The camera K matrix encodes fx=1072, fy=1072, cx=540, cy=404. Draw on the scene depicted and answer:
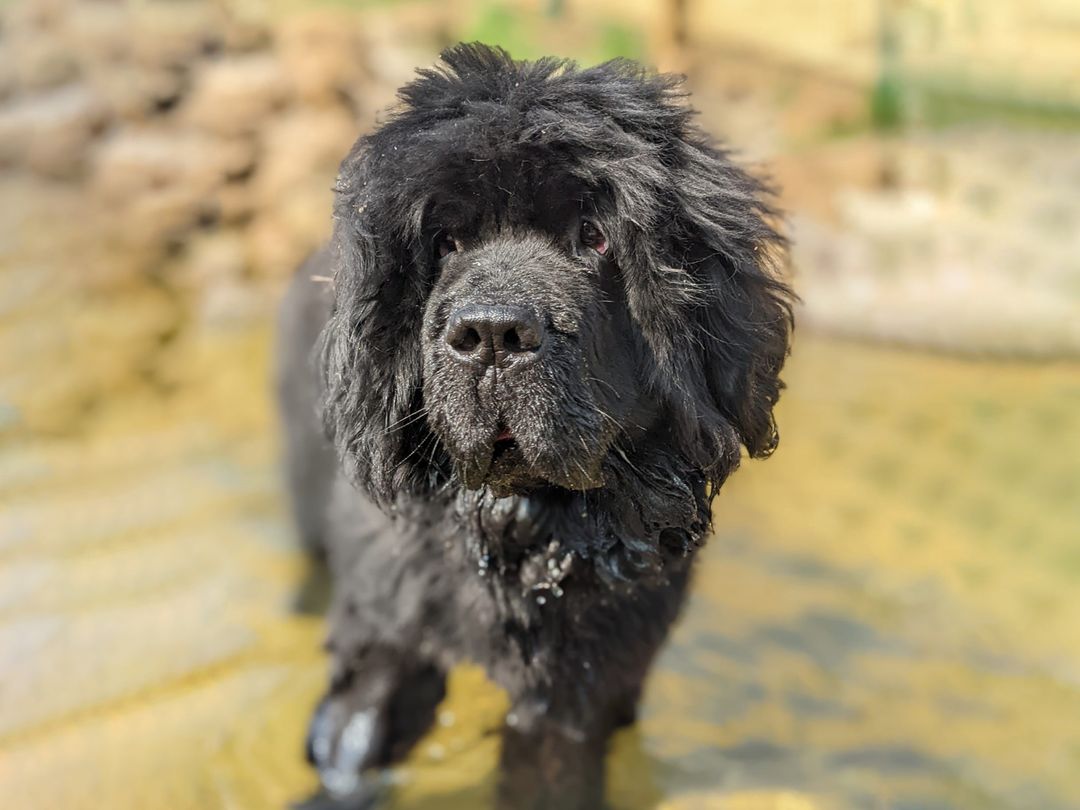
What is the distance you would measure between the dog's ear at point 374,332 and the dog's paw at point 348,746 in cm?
95

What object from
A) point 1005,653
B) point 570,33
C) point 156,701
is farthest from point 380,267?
point 570,33

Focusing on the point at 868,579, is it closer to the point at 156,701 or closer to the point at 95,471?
the point at 156,701

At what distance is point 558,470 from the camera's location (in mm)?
2123

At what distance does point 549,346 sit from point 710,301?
14.9 inches

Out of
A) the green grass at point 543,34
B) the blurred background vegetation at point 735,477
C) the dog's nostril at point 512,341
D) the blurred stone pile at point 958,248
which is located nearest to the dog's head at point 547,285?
the dog's nostril at point 512,341

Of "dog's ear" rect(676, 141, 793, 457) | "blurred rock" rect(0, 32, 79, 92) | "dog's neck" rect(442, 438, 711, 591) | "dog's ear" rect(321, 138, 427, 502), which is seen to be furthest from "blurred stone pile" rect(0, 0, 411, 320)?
"dog's ear" rect(676, 141, 793, 457)

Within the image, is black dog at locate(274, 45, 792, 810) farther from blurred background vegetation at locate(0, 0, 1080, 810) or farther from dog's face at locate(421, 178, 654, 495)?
blurred background vegetation at locate(0, 0, 1080, 810)

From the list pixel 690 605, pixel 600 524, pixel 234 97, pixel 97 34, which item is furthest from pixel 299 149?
pixel 600 524

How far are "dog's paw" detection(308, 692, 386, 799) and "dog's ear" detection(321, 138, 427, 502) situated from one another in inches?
37.5

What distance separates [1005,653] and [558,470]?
2290 mm

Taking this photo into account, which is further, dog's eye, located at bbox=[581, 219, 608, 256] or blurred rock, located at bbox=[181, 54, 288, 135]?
blurred rock, located at bbox=[181, 54, 288, 135]

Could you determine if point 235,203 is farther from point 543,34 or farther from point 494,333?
point 494,333

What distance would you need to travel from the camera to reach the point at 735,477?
478cm

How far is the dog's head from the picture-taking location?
6.79ft
